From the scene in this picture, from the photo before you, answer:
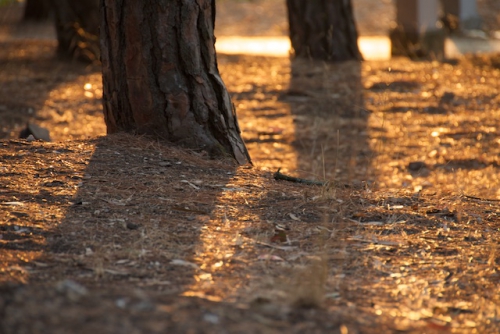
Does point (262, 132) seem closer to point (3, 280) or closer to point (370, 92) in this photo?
point (370, 92)

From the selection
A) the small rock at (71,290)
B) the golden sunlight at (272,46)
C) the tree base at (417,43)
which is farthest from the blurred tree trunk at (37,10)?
the small rock at (71,290)

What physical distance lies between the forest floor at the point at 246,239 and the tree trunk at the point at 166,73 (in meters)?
0.19

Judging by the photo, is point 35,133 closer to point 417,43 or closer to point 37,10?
point 417,43

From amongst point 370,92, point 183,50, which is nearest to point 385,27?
point 370,92

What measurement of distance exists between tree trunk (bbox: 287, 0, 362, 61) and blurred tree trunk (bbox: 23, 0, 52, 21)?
27.1ft

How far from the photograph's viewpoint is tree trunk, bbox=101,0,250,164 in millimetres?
Answer: 4750

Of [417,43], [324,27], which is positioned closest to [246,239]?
[324,27]

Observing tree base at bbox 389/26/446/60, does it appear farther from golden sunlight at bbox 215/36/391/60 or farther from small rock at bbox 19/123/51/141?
small rock at bbox 19/123/51/141

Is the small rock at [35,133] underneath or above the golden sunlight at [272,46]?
underneath

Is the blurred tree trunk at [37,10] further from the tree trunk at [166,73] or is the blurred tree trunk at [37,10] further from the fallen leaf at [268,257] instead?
the fallen leaf at [268,257]

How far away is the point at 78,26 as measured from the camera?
9734mm

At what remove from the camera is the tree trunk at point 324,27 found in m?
9.24

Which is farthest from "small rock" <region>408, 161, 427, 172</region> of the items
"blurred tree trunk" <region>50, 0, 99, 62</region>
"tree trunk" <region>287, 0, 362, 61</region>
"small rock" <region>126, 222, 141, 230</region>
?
A: "blurred tree trunk" <region>50, 0, 99, 62</region>

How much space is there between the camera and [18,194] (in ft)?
12.7
